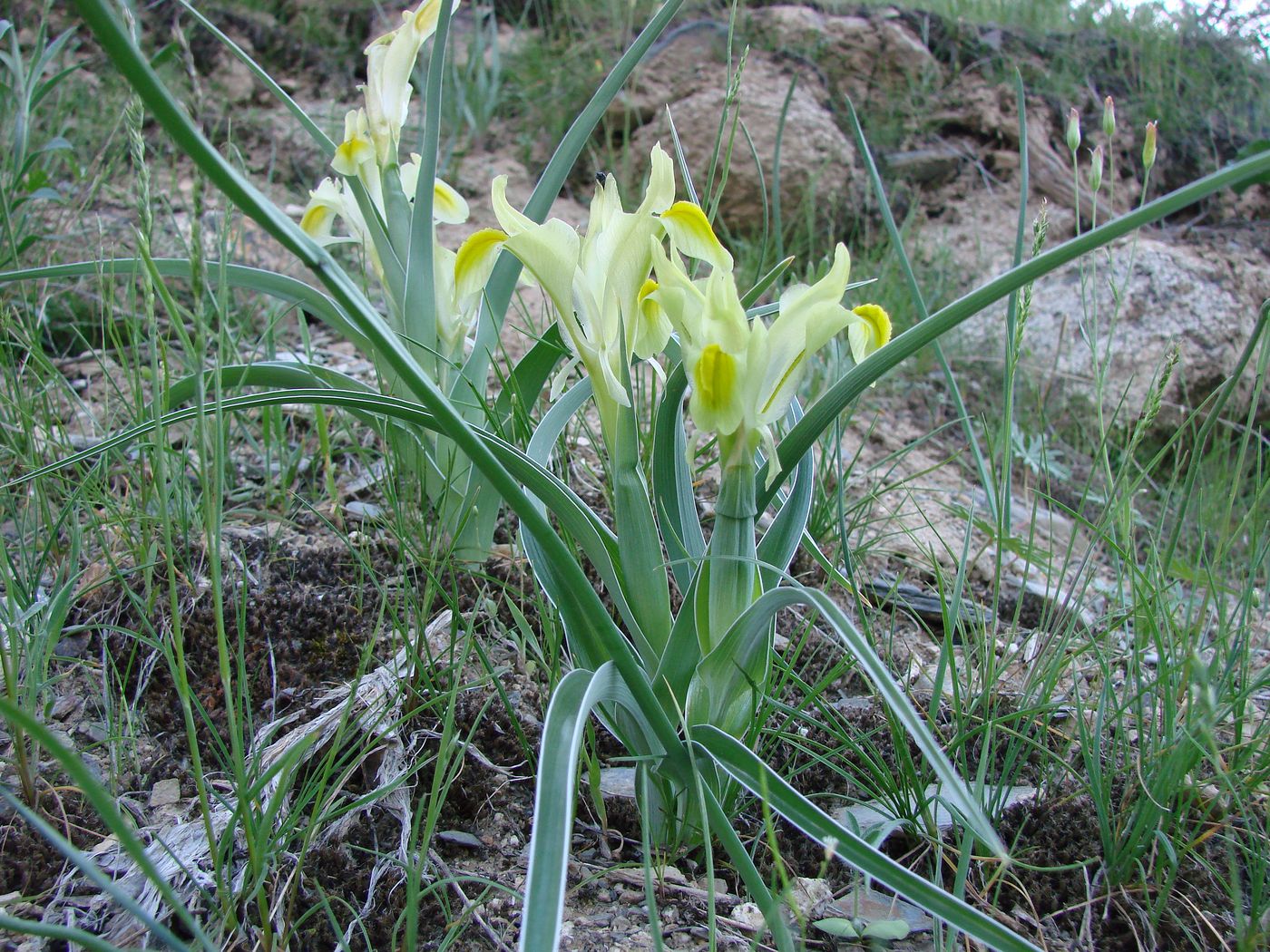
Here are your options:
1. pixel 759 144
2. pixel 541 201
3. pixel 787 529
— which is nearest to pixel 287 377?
pixel 541 201

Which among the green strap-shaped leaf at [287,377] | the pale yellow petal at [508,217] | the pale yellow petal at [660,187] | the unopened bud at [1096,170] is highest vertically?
the unopened bud at [1096,170]

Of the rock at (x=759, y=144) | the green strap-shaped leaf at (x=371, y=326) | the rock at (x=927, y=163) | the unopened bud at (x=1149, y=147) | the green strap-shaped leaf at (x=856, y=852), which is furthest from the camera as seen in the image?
the rock at (x=927, y=163)

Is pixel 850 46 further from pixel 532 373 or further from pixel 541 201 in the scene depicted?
pixel 532 373

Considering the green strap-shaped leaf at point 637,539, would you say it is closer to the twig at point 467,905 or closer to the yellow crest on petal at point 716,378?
the yellow crest on petal at point 716,378

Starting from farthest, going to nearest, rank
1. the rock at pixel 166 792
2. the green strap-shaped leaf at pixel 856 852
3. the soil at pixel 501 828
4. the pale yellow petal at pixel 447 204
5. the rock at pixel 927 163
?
the rock at pixel 927 163
the pale yellow petal at pixel 447 204
the rock at pixel 166 792
the soil at pixel 501 828
the green strap-shaped leaf at pixel 856 852

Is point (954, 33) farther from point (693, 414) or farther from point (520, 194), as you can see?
point (693, 414)

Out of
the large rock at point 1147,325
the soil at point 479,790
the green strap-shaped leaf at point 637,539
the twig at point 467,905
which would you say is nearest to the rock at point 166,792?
the soil at point 479,790

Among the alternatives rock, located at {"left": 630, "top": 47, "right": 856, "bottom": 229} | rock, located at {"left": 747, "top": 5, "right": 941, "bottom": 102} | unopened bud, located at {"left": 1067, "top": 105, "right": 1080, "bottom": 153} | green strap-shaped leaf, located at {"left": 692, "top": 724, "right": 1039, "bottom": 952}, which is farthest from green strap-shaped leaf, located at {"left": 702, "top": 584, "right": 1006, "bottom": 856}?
rock, located at {"left": 747, "top": 5, "right": 941, "bottom": 102}

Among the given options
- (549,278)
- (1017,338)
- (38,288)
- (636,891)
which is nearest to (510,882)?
(636,891)
